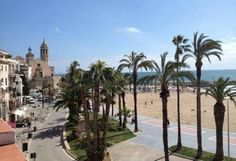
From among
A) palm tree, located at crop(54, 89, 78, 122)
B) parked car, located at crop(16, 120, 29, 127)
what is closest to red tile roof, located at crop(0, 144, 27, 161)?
palm tree, located at crop(54, 89, 78, 122)

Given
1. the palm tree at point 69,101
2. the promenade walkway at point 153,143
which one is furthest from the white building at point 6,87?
the promenade walkway at point 153,143

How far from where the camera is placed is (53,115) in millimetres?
60344

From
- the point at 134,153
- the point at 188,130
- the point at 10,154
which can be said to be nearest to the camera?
the point at 10,154

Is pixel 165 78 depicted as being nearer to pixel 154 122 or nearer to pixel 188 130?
pixel 188 130

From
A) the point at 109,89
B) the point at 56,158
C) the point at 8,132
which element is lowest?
the point at 56,158

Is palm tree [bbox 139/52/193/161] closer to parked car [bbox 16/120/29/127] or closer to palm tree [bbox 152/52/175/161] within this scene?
palm tree [bbox 152/52/175/161]

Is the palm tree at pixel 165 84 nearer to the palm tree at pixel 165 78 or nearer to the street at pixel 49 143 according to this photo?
the palm tree at pixel 165 78

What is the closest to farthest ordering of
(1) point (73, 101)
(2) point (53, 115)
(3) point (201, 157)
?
(3) point (201, 157) < (1) point (73, 101) < (2) point (53, 115)

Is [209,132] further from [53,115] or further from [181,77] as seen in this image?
[53,115]

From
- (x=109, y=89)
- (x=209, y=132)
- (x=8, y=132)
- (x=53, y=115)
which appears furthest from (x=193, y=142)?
(x=53, y=115)

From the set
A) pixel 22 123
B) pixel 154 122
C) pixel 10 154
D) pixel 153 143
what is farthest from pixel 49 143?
pixel 154 122

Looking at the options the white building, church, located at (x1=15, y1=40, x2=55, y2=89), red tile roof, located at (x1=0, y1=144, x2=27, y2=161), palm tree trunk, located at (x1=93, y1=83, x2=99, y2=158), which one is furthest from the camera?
church, located at (x1=15, y1=40, x2=55, y2=89)

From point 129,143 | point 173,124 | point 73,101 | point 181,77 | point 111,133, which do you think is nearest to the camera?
point 181,77

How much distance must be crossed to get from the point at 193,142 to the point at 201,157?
20.9 ft
